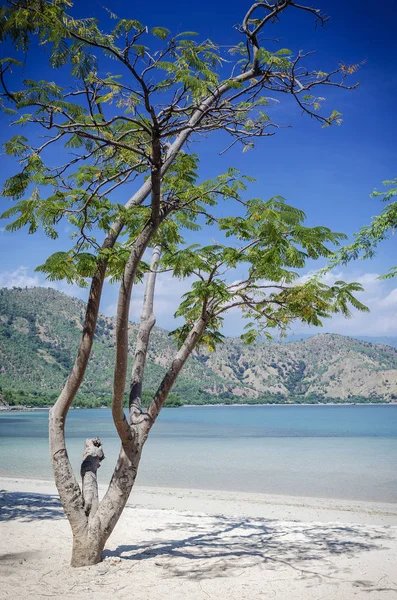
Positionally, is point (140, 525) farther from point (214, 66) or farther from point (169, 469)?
point (169, 469)

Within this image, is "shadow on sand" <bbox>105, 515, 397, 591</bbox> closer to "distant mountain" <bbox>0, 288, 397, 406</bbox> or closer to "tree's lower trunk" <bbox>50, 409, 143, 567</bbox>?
"tree's lower trunk" <bbox>50, 409, 143, 567</bbox>

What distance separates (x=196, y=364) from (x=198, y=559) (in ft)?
319

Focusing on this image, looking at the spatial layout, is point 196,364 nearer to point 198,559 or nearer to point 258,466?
point 258,466

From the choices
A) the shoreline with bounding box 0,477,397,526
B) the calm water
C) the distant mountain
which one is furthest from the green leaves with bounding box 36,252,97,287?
the distant mountain

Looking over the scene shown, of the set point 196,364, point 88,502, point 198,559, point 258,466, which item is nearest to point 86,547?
point 88,502

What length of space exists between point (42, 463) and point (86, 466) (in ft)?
60.7

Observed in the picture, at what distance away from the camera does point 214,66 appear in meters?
4.91

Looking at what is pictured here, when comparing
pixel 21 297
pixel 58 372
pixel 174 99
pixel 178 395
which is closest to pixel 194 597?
pixel 174 99

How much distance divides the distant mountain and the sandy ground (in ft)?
209

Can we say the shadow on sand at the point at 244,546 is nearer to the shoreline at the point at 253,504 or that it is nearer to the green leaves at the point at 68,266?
the shoreline at the point at 253,504

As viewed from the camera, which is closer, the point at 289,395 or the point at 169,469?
the point at 169,469

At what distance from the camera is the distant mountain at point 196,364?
81562 mm

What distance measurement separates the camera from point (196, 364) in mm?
102875

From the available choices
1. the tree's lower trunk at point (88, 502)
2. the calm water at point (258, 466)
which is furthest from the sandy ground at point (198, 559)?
the calm water at point (258, 466)
